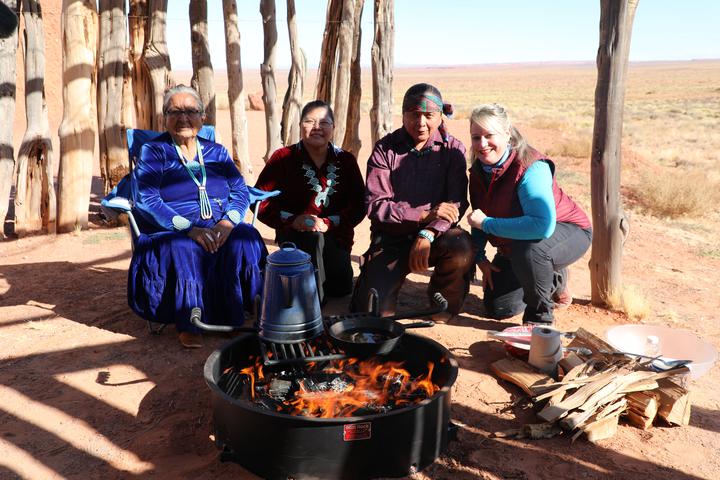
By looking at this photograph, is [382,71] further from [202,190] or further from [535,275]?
[535,275]

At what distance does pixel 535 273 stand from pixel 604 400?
40.2 inches

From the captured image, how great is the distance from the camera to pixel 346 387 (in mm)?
2826

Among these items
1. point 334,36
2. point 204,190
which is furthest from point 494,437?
point 334,36

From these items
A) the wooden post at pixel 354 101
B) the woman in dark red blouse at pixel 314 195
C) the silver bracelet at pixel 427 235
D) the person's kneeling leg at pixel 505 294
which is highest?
the wooden post at pixel 354 101

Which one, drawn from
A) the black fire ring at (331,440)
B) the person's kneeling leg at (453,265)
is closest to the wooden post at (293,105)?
the person's kneeling leg at (453,265)

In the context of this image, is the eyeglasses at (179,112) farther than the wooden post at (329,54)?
No

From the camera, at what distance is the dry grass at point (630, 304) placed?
4.16m

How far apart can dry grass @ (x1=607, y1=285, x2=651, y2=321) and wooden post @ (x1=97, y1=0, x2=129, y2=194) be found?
4.57 meters

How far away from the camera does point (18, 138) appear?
11.4m

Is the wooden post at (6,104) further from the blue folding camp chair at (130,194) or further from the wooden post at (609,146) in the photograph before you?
the wooden post at (609,146)

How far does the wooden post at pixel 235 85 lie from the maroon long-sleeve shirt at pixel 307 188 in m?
3.01

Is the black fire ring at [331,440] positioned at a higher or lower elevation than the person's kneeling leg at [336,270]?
lower

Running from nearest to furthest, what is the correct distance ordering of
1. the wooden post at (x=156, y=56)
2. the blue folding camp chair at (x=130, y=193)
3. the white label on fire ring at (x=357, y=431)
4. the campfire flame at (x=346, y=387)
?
the white label on fire ring at (x=357, y=431) → the campfire flame at (x=346, y=387) → the blue folding camp chair at (x=130, y=193) → the wooden post at (x=156, y=56)

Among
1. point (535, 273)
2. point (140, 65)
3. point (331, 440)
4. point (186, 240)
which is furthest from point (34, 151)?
point (331, 440)
